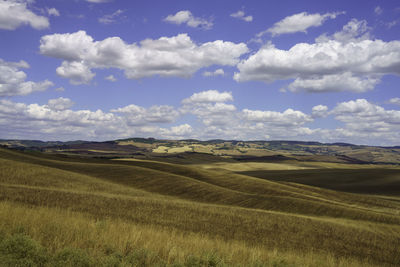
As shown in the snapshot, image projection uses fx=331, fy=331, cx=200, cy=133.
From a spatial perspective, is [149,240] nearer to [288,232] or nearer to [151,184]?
[288,232]

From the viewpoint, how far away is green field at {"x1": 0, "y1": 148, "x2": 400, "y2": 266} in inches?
358

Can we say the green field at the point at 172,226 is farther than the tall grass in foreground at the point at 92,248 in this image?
Yes

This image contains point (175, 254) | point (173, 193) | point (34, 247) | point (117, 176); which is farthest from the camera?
point (117, 176)

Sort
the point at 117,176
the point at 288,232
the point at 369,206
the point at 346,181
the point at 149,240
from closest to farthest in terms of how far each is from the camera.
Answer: the point at 149,240 < the point at 288,232 < the point at 369,206 < the point at 117,176 < the point at 346,181

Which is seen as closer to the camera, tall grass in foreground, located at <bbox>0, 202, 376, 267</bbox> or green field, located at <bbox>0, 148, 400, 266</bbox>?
tall grass in foreground, located at <bbox>0, 202, 376, 267</bbox>

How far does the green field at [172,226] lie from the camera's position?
29.8 feet

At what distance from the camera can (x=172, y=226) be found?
18.0m

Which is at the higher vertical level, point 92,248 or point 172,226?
point 92,248

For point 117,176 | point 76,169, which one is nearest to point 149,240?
point 117,176

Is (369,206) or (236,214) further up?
(236,214)

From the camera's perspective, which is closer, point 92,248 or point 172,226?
point 92,248

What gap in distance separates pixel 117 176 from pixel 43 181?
50.9 ft

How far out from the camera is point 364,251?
1831 cm

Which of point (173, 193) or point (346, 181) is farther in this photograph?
point (346, 181)
